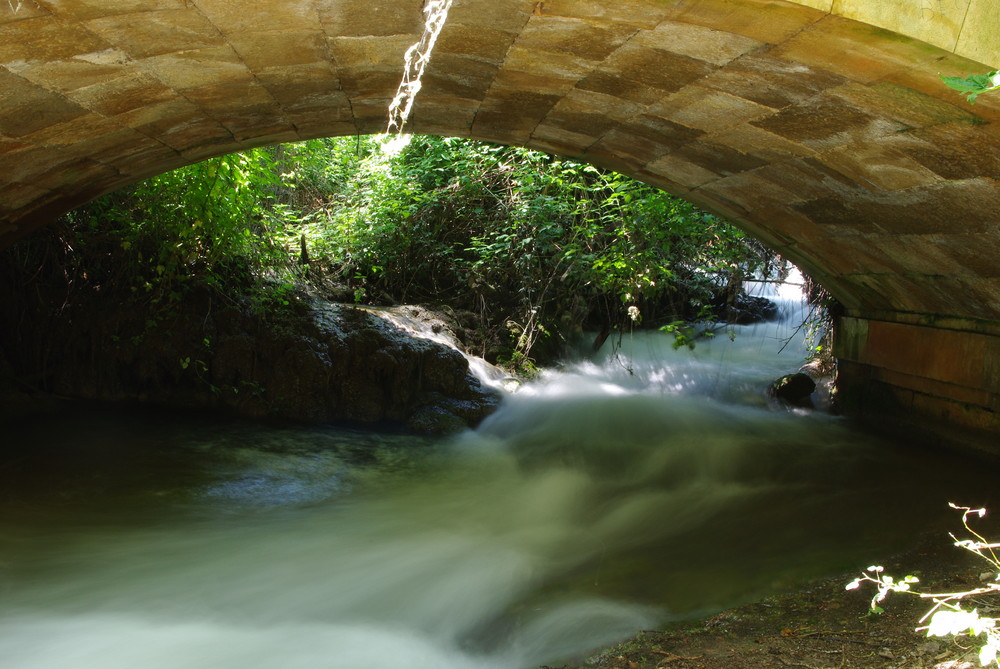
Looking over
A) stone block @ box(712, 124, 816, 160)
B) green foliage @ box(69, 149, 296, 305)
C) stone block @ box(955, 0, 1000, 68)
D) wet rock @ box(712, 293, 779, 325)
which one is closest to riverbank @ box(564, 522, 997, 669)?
stone block @ box(955, 0, 1000, 68)

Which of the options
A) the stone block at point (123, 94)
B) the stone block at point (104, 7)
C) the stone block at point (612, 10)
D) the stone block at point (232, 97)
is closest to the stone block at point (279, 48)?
the stone block at point (232, 97)

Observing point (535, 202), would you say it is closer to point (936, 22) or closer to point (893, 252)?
point (893, 252)

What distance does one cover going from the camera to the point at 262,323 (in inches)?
286

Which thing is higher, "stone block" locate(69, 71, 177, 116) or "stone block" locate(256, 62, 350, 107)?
"stone block" locate(256, 62, 350, 107)

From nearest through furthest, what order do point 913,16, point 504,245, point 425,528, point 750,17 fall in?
point 913,16 < point 750,17 < point 425,528 < point 504,245

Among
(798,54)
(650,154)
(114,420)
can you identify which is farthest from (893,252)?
(114,420)

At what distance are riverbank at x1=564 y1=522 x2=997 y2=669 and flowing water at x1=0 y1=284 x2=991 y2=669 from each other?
0.19 meters

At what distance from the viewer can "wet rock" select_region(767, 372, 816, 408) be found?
7762mm

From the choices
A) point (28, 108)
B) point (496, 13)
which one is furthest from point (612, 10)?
point (28, 108)

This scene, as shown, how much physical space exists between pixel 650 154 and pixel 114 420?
5.35m

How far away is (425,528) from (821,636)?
273 cm

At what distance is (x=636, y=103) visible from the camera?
147 inches

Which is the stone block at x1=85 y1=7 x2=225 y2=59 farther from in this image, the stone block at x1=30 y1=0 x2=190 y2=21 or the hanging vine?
the hanging vine

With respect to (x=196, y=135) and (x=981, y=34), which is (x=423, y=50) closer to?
(x=196, y=135)
